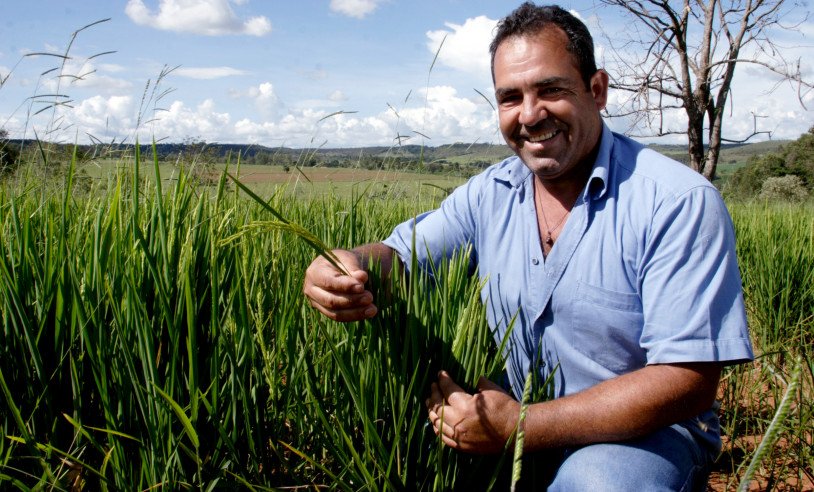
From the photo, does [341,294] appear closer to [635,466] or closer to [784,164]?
[635,466]

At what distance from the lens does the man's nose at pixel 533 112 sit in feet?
6.07

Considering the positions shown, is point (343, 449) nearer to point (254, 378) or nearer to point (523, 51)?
point (254, 378)

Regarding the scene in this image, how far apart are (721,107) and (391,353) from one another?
32.8ft

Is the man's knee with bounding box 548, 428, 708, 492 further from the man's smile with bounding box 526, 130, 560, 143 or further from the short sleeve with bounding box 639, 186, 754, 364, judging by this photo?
the man's smile with bounding box 526, 130, 560, 143

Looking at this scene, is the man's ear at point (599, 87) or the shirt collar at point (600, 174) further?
the man's ear at point (599, 87)

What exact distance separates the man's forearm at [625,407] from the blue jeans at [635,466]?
0.04 m

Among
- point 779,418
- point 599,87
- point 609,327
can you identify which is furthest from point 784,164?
point 779,418

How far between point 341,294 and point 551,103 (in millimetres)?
969

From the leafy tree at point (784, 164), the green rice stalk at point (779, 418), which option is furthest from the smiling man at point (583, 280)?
the leafy tree at point (784, 164)

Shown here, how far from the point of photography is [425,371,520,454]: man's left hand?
131cm

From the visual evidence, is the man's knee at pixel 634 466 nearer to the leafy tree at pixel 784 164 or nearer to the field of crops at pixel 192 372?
the field of crops at pixel 192 372

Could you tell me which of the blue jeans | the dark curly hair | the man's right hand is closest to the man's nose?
the dark curly hair

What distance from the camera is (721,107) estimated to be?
9453mm

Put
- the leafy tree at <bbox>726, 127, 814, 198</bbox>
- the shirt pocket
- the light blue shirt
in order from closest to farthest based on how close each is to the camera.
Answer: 1. the light blue shirt
2. the shirt pocket
3. the leafy tree at <bbox>726, 127, 814, 198</bbox>
